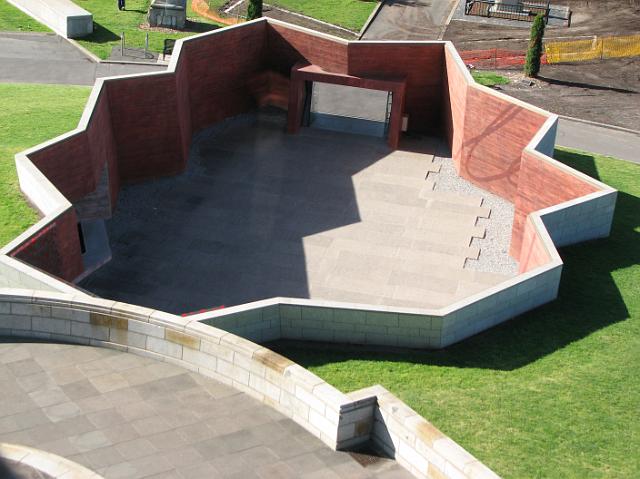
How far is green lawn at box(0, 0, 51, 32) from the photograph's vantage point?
53.8 m

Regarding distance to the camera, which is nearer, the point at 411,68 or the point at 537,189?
the point at 537,189

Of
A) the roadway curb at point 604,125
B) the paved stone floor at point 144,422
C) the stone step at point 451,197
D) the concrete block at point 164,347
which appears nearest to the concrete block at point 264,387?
the paved stone floor at point 144,422

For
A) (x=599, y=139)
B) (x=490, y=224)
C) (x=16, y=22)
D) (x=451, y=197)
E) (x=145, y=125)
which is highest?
(x=16, y=22)

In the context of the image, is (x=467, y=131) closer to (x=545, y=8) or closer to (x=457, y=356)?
(x=457, y=356)

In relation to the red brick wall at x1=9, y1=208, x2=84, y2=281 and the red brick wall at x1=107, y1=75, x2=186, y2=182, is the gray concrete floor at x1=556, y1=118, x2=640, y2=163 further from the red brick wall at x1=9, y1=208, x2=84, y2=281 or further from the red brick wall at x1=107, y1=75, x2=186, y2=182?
the red brick wall at x1=9, y1=208, x2=84, y2=281

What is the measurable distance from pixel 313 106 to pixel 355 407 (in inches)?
1197

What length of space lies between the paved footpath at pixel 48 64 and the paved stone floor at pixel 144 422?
95.7ft

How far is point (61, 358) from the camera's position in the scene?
18547mm

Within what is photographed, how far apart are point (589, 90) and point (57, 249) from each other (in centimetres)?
3226

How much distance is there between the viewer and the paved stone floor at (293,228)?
107ft

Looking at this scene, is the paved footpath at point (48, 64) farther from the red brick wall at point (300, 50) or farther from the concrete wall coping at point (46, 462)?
the concrete wall coping at point (46, 462)

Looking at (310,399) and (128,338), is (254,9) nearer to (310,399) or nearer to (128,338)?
(128,338)

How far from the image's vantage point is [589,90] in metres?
51.9

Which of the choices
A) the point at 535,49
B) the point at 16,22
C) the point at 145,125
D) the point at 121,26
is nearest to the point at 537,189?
the point at 145,125
